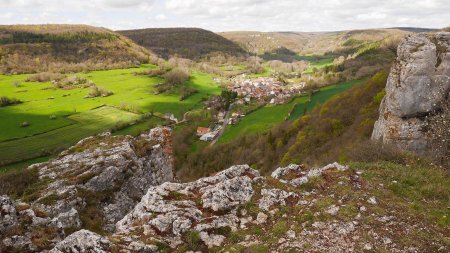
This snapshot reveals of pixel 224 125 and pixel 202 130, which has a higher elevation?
pixel 202 130

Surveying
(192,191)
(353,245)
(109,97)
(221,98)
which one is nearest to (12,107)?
(109,97)

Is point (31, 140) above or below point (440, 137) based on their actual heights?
below

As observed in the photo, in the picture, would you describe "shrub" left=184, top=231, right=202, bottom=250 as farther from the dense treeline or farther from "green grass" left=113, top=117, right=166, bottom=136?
"green grass" left=113, top=117, right=166, bottom=136

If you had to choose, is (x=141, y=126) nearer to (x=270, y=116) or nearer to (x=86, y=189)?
(x=270, y=116)

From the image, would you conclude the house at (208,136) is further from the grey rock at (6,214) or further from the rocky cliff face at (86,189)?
the grey rock at (6,214)

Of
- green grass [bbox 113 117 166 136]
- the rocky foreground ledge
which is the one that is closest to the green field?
green grass [bbox 113 117 166 136]

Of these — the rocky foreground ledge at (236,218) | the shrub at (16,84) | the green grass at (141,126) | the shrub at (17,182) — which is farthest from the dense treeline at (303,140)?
the shrub at (16,84)

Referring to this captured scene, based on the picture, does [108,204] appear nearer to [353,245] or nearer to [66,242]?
[66,242]

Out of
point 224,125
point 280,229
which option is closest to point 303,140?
point 280,229
